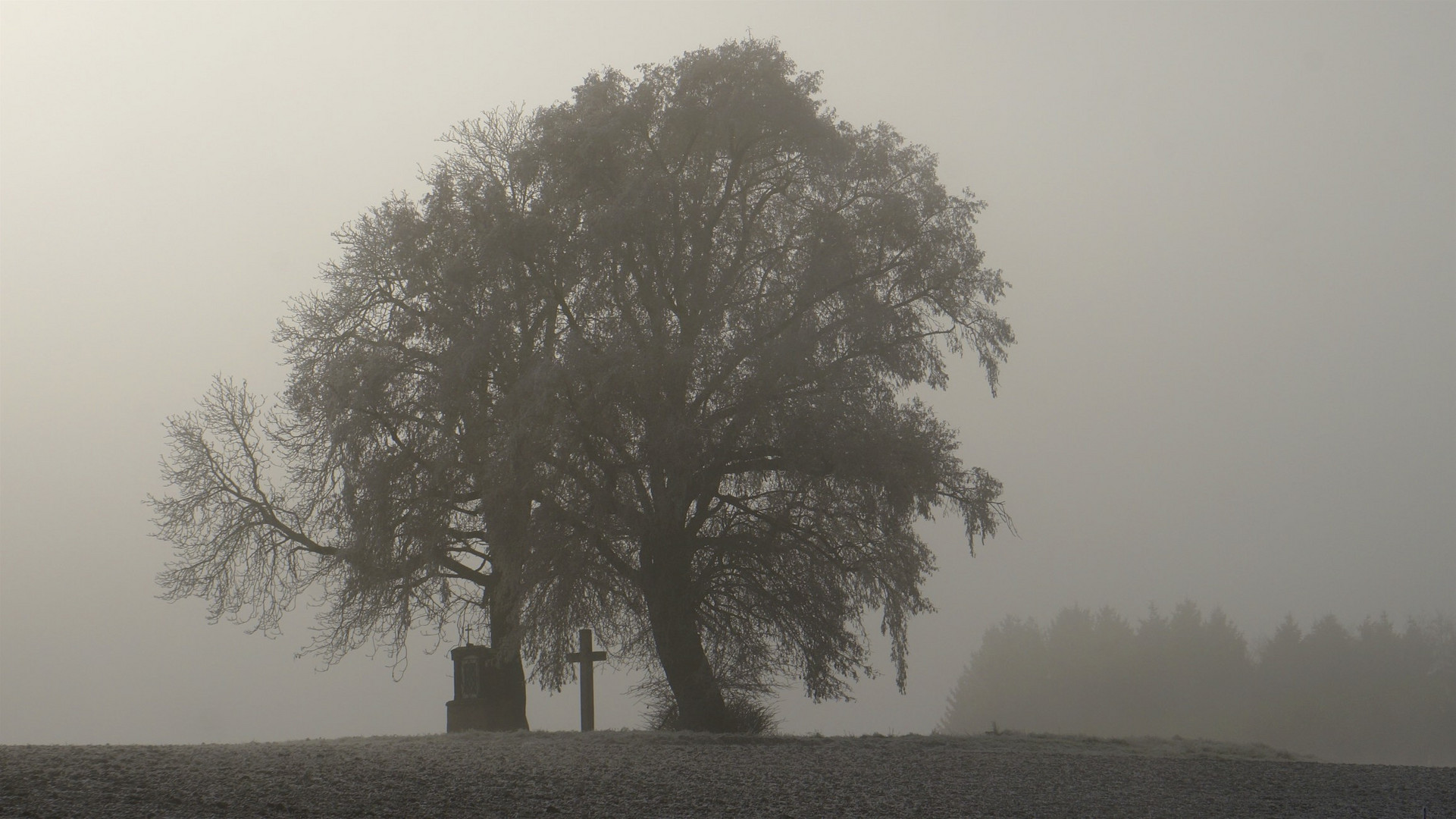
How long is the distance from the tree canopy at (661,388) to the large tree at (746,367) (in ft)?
0.16

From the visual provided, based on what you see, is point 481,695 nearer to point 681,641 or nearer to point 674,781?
point 681,641

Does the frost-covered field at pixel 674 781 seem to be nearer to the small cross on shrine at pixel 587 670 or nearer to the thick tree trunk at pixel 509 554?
the thick tree trunk at pixel 509 554

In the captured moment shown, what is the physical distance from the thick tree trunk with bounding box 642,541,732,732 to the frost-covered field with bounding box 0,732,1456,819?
2027 millimetres

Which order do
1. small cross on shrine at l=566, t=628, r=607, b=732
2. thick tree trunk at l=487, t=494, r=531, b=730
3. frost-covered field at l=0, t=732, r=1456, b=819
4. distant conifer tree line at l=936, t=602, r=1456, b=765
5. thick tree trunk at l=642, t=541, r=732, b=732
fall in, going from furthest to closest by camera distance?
distant conifer tree line at l=936, t=602, r=1456, b=765 → small cross on shrine at l=566, t=628, r=607, b=732 → thick tree trunk at l=642, t=541, r=732, b=732 → thick tree trunk at l=487, t=494, r=531, b=730 → frost-covered field at l=0, t=732, r=1456, b=819

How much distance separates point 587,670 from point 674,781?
8700mm

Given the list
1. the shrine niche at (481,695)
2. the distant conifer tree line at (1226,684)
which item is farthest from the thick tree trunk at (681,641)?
the distant conifer tree line at (1226,684)

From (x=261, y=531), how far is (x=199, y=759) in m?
10.4

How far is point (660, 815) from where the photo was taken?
834cm

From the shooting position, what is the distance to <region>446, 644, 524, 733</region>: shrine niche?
18641 mm

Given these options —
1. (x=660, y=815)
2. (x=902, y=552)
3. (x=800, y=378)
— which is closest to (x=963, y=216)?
(x=800, y=378)

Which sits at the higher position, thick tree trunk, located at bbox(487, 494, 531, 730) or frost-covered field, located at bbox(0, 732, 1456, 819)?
thick tree trunk, located at bbox(487, 494, 531, 730)

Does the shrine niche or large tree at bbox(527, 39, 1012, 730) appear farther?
the shrine niche

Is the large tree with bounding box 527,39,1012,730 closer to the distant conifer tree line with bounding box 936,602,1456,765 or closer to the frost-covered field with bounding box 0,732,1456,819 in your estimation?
the frost-covered field with bounding box 0,732,1456,819

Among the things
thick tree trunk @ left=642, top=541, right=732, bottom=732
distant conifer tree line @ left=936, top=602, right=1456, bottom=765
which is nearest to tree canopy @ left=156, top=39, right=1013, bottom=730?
thick tree trunk @ left=642, top=541, right=732, bottom=732
